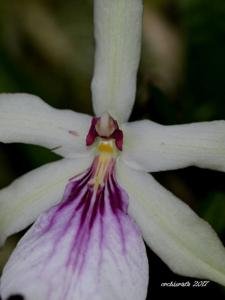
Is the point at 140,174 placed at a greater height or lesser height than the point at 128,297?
greater

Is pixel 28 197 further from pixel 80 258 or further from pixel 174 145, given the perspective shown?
pixel 174 145

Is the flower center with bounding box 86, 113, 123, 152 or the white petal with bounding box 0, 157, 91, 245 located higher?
the flower center with bounding box 86, 113, 123, 152

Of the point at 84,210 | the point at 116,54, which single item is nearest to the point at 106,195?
the point at 84,210

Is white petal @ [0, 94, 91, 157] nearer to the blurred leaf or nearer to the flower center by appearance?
the flower center

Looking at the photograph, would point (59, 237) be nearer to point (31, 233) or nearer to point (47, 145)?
point (31, 233)

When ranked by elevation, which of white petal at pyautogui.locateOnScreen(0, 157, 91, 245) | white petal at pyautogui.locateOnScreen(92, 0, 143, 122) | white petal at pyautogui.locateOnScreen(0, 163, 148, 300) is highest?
white petal at pyautogui.locateOnScreen(92, 0, 143, 122)

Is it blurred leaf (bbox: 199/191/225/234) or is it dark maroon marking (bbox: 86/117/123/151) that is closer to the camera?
dark maroon marking (bbox: 86/117/123/151)

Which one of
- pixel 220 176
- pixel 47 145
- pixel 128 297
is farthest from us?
pixel 220 176

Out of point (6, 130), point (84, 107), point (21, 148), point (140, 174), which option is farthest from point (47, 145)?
point (84, 107)

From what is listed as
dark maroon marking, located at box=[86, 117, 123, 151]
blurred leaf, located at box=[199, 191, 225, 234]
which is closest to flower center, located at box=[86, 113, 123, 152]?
dark maroon marking, located at box=[86, 117, 123, 151]
